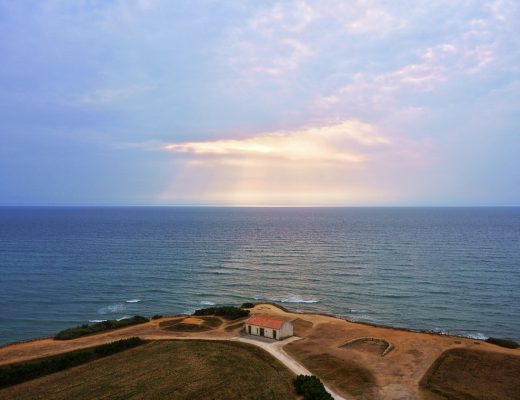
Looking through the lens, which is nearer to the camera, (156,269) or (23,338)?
(23,338)

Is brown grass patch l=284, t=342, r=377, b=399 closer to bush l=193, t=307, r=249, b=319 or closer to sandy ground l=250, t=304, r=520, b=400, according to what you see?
sandy ground l=250, t=304, r=520, b=400

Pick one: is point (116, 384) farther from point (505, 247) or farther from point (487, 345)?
point (505, 247)

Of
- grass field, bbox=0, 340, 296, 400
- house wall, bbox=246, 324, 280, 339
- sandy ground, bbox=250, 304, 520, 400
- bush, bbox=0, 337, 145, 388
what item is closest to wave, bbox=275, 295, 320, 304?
sandy ground, bbox=250, 304, 520, 400

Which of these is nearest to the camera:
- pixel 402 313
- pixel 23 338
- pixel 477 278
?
pixel 23 338

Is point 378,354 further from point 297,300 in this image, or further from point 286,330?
point 297,300

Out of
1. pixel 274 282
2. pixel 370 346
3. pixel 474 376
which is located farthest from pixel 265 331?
pixel 274 282

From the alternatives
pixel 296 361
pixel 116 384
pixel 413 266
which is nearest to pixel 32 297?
pixel 116 384
